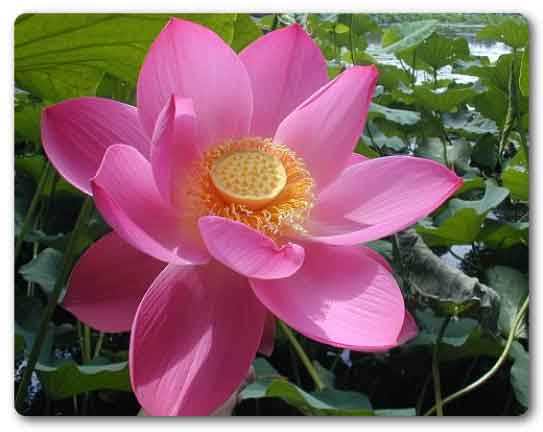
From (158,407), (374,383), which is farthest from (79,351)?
(374,383)

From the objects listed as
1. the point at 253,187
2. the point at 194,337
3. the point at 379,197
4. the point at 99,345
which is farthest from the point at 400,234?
the point at 99,345

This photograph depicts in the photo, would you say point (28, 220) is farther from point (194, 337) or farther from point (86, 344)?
point (194, 337)

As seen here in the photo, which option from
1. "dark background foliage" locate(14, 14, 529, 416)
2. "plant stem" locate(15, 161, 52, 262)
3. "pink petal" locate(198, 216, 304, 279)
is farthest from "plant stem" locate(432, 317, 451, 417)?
"plant stem" locate(15, 161, 52, 262)

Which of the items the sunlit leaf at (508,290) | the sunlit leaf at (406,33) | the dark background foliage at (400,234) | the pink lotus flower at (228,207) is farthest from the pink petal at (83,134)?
the sunlit leaf at (508,290)

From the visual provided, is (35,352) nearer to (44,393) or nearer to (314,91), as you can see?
(44,393)

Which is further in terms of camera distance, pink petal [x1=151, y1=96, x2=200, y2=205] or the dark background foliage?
the dark background foliage

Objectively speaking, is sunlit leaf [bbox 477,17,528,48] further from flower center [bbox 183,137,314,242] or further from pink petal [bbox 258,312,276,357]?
pink petal [bbox 258,312,276,357]

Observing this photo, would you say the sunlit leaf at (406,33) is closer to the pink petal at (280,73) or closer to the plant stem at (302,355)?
the pink petal at (280,73)
